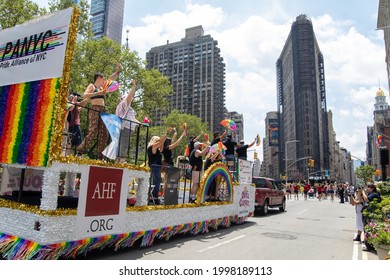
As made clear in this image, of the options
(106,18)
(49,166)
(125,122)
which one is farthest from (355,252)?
(106,18)

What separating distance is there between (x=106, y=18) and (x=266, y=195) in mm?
170010

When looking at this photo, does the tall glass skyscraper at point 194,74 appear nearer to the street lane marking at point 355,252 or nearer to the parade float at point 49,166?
the street lane marking at point 355,252

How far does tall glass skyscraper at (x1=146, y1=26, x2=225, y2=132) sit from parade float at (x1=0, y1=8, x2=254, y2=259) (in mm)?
109092

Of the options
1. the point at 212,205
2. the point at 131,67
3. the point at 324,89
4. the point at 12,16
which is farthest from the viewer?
the point at 324,89

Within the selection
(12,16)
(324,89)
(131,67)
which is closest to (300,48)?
(324,89)

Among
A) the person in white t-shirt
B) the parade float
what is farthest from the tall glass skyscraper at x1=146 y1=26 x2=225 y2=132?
the parade float

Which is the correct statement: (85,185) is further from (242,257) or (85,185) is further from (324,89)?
(324,89)

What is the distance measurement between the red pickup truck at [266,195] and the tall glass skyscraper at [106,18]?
527 feet

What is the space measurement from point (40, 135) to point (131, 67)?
2265 cm

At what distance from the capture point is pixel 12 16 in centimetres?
1852

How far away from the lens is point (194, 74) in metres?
118

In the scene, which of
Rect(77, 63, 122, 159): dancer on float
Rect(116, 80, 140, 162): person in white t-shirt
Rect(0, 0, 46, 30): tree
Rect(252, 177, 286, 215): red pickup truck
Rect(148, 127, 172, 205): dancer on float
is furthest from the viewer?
Rect(0, 0, 46, 30): tree

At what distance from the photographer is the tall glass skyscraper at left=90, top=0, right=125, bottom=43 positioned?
522 ft

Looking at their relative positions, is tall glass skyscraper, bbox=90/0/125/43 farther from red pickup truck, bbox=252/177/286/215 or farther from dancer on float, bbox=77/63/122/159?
dancer on float, bbox=77/63/122/159
